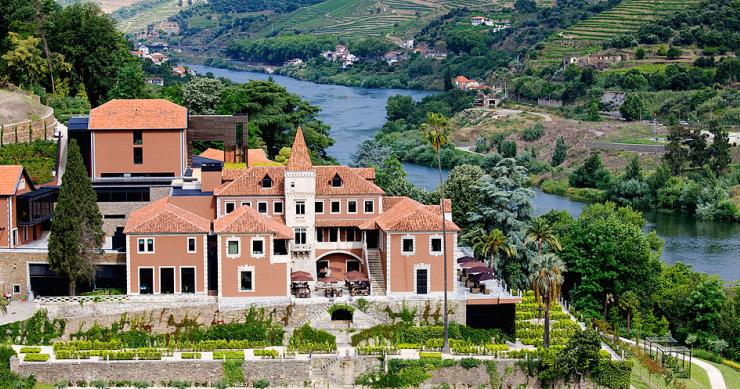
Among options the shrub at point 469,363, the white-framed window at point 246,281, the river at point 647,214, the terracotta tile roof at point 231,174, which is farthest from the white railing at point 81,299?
the river at point 647,214

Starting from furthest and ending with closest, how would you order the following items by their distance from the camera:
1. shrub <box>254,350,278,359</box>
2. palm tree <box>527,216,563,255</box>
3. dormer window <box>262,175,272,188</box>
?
palm tree <box>527,216,563,255</box>
dormer window <box>262,175,272,188</box>
shrub <box>254,350,278,359</box>

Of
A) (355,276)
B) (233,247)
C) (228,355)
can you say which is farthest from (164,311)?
(355,276)

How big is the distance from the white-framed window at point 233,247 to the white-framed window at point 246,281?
74cm

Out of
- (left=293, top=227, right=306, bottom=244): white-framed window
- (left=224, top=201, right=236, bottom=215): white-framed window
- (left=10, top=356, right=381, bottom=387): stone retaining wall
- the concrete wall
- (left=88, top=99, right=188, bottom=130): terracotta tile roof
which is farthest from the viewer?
(left=88, top=99, right=188, bottom=130): terracotta tile roof

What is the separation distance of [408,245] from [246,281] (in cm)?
641

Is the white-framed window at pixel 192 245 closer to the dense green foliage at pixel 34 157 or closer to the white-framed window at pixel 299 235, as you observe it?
the white-framed window at pixel 299 235

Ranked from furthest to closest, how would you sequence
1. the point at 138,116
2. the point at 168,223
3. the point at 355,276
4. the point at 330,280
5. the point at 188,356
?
the point at 138,116 → the point at 330,280 → the point at 355,276 → the point at 168,223 → the point at 188,356

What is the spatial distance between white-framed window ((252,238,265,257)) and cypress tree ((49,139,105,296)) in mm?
6456

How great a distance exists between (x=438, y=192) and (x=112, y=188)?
17.5 meters

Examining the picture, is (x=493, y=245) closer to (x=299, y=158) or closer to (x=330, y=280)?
(x=330, y=280)

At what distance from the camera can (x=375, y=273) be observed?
4691cm

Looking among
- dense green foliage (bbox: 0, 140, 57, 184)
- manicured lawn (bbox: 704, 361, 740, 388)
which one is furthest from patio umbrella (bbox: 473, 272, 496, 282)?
dense green foliage (bbox: 0, 140, 57, 184)

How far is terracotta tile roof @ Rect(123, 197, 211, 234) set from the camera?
147 feet

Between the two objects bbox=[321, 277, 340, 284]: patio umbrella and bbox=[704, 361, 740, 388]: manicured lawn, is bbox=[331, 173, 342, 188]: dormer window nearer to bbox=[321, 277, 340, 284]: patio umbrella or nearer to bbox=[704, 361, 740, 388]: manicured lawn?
bbox=[321, 277, 340, 284]: patio umbrella
